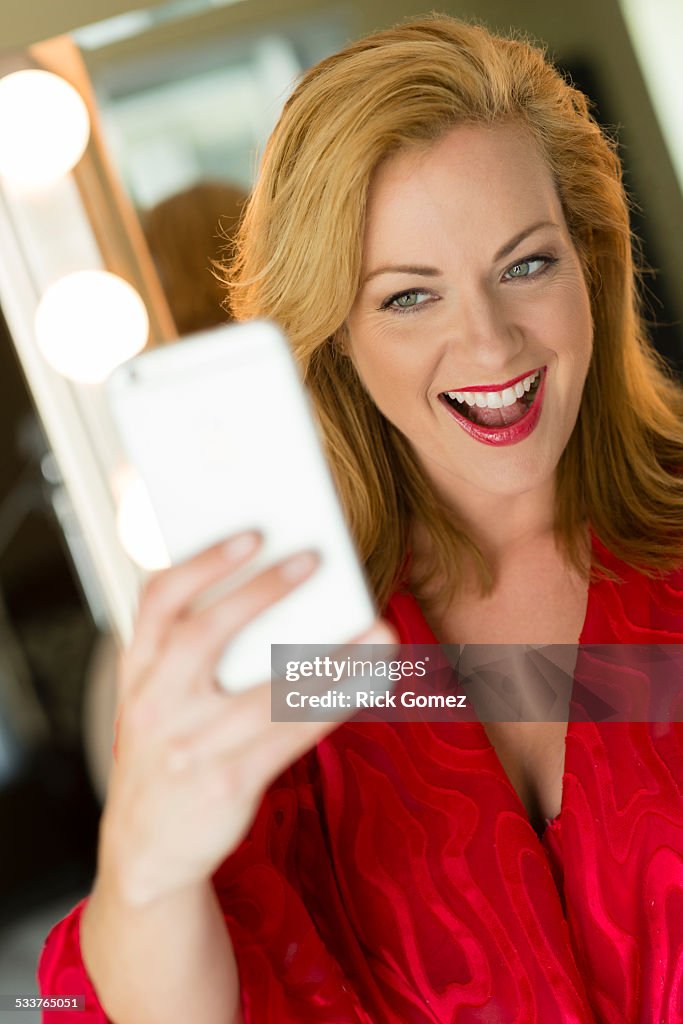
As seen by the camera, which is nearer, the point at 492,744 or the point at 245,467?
the point at 245,467

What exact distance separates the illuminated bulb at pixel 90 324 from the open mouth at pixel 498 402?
148 millimetres

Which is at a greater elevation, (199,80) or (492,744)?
(199,80)

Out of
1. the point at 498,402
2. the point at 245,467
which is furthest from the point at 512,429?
the point at 245,467

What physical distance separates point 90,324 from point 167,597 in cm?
23

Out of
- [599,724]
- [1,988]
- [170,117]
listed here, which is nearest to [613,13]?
[170,117]

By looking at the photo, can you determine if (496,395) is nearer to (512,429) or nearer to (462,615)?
(512,429)

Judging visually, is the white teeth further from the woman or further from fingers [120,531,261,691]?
fingers [120,531,261,691]

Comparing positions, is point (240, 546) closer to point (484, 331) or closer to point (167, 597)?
point (167, 597)

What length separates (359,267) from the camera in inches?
15.9

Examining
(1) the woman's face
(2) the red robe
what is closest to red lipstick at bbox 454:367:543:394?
(1) the woman's face

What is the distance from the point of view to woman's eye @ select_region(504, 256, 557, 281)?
39cm

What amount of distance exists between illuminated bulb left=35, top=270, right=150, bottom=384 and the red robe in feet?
0.66

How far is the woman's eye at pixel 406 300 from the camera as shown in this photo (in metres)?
0.39

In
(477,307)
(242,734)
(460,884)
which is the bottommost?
(460,884)
